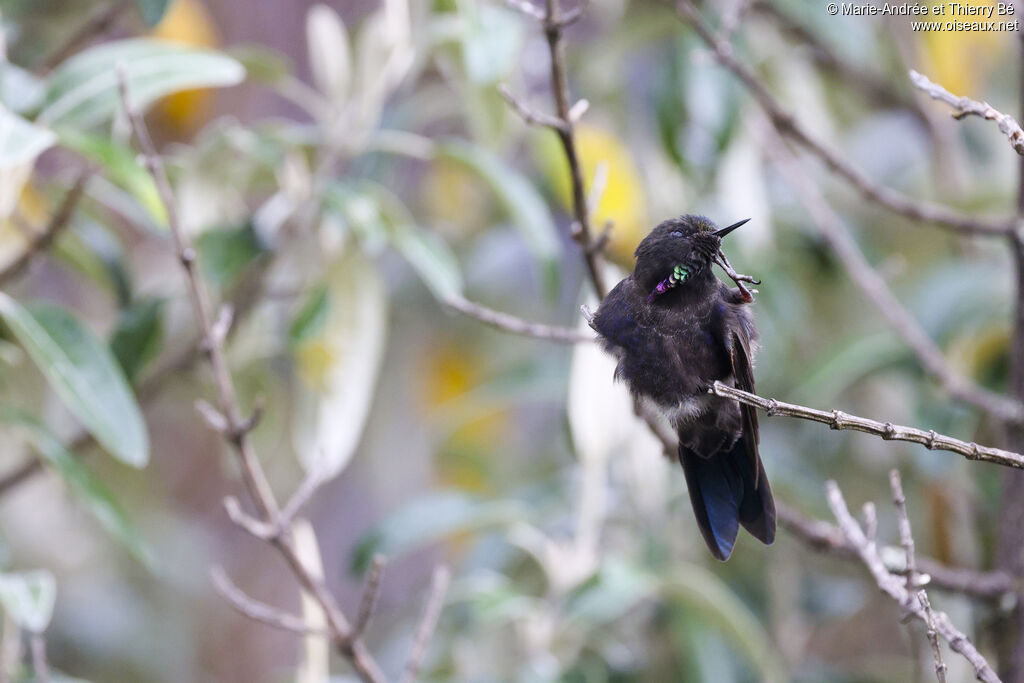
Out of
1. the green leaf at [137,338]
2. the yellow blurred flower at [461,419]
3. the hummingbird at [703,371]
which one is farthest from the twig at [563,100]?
the yellow blurred flower at [461,419]

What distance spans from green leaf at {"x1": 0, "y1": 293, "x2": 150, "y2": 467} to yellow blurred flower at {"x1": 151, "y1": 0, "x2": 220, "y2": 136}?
97cm

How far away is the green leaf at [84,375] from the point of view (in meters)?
1.20

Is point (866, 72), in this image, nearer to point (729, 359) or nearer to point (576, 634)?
point (576, 634)

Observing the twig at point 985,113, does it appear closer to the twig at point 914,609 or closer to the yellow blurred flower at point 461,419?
the twig at point 914,609

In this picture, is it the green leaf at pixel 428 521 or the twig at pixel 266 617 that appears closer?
the twig at pixel 266 617

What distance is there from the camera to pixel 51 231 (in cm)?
133

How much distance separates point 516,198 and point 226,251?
452 millimetres

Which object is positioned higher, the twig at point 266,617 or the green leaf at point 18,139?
the green leaf at point 18,139

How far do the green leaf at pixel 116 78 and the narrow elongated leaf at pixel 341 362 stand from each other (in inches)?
15.8

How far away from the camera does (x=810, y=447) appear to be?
213 centimetres

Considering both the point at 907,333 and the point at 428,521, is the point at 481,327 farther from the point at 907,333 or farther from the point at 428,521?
the point at 907,333

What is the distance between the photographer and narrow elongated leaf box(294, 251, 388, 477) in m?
1.56

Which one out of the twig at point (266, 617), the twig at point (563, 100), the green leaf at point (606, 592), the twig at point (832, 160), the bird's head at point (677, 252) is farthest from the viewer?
the green leaf at point (606, 592)

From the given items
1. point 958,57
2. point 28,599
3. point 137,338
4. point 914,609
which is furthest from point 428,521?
point 958,57
